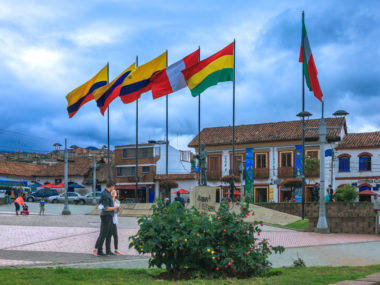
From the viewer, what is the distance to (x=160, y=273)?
25.7ft

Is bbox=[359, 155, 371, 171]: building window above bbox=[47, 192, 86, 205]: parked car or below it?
above

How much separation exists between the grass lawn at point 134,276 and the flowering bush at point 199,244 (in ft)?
1.09

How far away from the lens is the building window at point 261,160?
5314 centimetres

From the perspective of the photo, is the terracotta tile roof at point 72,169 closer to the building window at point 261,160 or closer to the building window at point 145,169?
the building window at point 145,169

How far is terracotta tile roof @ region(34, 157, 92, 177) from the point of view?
6739cm

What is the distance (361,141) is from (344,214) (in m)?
19.6

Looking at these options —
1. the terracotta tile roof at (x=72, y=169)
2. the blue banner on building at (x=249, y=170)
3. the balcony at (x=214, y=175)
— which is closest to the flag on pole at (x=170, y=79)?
the blue banner on building at (x=249, y=170)

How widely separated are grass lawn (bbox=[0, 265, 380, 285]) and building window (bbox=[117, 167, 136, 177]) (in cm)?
5611

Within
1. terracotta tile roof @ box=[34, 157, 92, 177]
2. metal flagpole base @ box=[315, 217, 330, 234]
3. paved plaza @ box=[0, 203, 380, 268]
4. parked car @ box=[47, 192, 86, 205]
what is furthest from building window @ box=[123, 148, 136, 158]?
paved plaza @ box=[0, 203, 380, 268]

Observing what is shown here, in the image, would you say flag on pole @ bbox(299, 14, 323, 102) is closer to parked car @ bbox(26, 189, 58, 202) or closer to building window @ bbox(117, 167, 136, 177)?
parked car @ bbox(26, 189, 58, 202)

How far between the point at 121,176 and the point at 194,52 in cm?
4009

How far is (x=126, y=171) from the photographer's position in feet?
213

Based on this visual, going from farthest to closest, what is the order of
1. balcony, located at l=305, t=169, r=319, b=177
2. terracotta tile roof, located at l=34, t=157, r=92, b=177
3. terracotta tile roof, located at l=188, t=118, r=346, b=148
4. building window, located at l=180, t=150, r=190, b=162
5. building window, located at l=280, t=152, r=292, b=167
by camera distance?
building window, located at l=180, t=150, r=190, b=162, terracotta tile roof, located at l=34, t=157, r=92, b=177, building window, located at l=280, t=152, r=292, b=167, terracotta tile roof, located at l=188, t=118, r=346, b=148, balcony, located at l=305, t=169, r=319, b=177

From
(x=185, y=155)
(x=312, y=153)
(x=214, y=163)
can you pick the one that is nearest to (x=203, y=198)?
(x=312, y=153)
